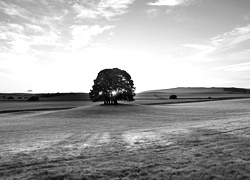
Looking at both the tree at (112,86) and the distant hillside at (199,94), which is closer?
the tree at (112,86)

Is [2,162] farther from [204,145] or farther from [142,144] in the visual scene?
[204,145]

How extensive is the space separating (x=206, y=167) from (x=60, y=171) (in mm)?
5356

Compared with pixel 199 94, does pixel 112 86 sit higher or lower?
higher

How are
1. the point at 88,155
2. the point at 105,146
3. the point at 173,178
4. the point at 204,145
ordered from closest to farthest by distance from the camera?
1. the point at 173,178
2. the point at 88,155
3. the point at 204,145
4. the point at 105,146

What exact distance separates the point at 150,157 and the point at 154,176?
2.01m

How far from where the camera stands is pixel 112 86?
57.4 metres

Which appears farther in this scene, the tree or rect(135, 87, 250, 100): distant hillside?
rect(135, 87, 250, 100): distant hillside

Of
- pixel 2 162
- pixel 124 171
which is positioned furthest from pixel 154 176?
pixel 2 162

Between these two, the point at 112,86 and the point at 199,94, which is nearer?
the point at 112,86

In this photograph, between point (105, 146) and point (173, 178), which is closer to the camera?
point (173, 178)

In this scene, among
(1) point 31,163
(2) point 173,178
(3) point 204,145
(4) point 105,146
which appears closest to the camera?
(2) point 173,178

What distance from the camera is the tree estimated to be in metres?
57.5

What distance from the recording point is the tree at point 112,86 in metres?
57.5

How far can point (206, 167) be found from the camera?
7.58 metres
